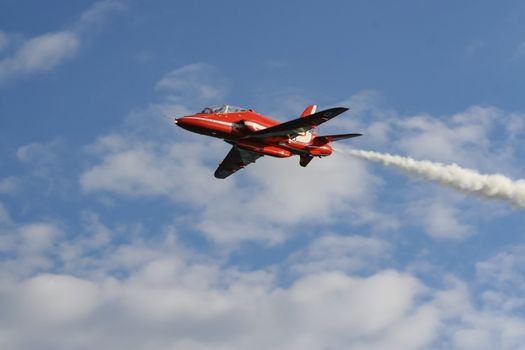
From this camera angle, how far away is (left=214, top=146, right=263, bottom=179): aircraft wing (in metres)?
92.8

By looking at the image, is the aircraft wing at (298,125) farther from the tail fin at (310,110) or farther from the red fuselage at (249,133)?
the tail fin at (310,110)

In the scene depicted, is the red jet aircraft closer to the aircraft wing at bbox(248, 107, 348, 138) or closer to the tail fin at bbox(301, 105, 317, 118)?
the aircraft wing at bbox(248, 107, 348, 138)

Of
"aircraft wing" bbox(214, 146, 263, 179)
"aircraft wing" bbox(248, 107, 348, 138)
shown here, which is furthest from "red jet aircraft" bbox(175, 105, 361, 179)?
"aircraft wing" bbox(214, 146, 263, 179)

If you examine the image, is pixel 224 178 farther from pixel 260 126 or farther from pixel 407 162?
pixel 407 162

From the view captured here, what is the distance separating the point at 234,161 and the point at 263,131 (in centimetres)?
908

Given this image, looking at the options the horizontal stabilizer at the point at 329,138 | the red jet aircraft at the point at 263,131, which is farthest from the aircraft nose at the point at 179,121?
the horizontal stabilizer at the point at 329,138

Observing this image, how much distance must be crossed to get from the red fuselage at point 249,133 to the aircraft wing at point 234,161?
365cm

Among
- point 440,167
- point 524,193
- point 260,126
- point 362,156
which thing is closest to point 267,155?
point 260,126

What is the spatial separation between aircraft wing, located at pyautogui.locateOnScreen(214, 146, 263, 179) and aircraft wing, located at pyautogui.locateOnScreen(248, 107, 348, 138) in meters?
5.87

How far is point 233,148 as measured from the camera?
93.3m

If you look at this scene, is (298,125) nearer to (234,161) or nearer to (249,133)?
(249,133)

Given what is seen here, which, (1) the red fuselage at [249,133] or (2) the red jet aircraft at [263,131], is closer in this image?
(2) the red jet aircraft at [263,131]

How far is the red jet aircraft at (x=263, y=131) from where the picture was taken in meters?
85.2

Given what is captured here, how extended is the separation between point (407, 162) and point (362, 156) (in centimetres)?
424
